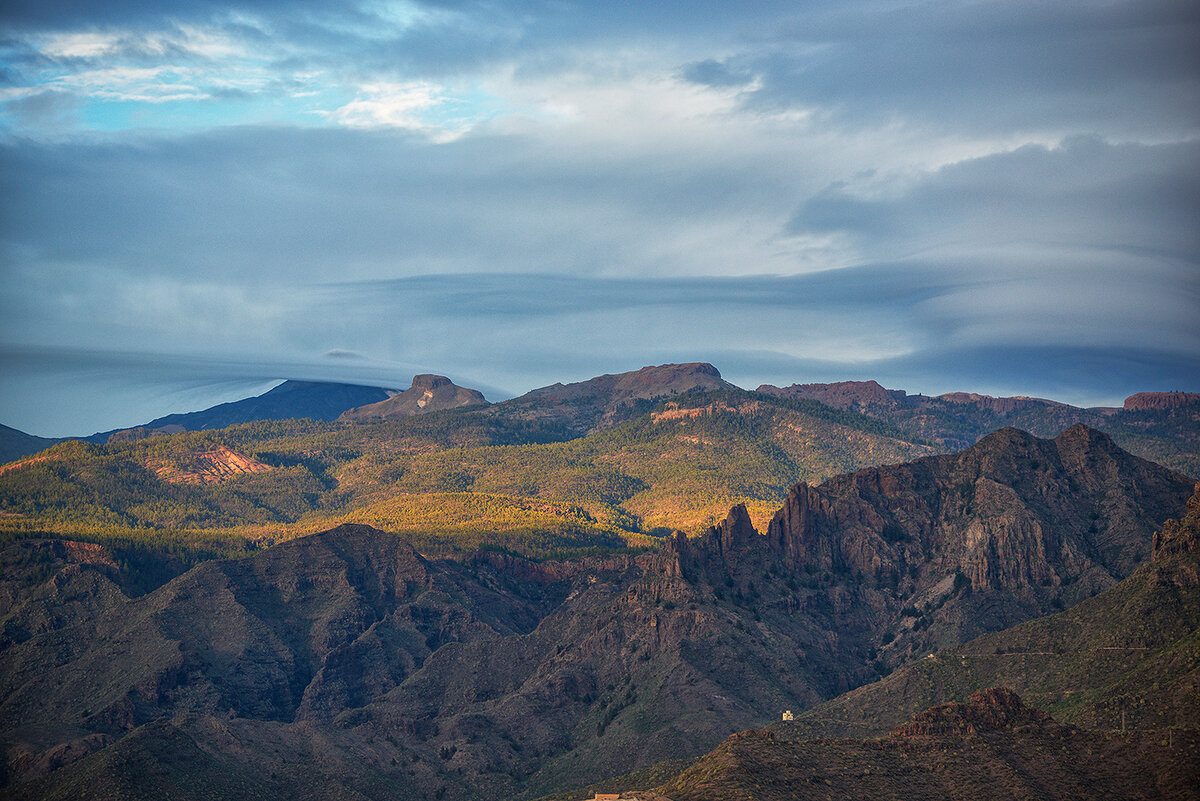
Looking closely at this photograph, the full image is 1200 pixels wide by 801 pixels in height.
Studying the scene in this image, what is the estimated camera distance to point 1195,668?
19788 cm

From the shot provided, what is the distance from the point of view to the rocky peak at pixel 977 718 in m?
181

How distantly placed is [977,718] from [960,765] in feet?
40.2

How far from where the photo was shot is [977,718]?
598 ft

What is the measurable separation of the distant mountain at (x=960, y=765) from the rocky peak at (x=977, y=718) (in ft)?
0.39

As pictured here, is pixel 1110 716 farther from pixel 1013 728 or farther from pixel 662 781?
pixel 662 781

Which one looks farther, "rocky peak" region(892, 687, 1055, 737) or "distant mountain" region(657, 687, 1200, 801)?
"rocky peak" region(892, 687, 1055, 737)

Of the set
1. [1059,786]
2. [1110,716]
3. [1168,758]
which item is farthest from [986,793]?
[1110,716]

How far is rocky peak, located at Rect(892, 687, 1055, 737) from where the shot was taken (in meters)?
181

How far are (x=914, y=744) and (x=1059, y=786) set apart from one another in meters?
17.8

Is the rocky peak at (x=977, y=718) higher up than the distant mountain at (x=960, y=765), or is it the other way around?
the rocky peak at (x=977, y=718)

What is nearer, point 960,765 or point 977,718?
point 960,765

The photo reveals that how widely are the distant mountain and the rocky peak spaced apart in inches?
4.7

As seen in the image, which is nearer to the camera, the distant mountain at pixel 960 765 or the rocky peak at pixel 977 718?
the distant mountain at pixel 960 765

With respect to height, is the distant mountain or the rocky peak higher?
the rocky peak
